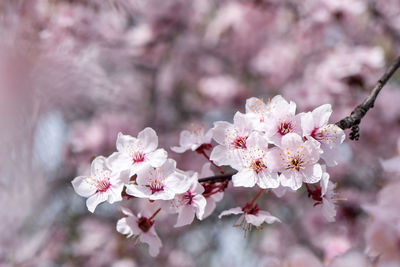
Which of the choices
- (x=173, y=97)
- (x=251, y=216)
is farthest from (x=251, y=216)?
(x=173, y=97)

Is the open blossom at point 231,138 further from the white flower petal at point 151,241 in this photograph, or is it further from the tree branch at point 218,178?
the white flower petal at point 151,241

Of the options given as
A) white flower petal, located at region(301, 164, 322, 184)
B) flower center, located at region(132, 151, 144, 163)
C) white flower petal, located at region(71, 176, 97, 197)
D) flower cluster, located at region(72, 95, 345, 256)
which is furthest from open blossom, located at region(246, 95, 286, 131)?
white flower petal, located at region(71, 176, 97, 197)

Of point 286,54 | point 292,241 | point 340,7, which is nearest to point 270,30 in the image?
point 286,54

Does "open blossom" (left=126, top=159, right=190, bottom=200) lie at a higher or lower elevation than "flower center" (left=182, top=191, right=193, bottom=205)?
higher

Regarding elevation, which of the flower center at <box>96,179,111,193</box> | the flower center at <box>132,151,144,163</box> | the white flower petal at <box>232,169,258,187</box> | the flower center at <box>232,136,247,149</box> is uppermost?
the flower center at <box>132,151,144,163</box>

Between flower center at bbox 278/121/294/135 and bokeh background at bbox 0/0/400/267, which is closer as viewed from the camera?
flower center at bbox 278/121/294/135

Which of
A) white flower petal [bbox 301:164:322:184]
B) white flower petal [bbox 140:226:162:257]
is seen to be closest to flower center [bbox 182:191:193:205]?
white flower petal [bbox 140:226:162:257]

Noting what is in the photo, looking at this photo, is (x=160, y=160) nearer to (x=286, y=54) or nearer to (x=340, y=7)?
(x=340, y=7)

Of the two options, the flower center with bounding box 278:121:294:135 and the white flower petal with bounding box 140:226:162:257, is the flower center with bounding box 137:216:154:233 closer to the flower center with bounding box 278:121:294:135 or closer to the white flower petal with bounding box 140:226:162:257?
the white flower petal with bounding box 140:226:162:257
